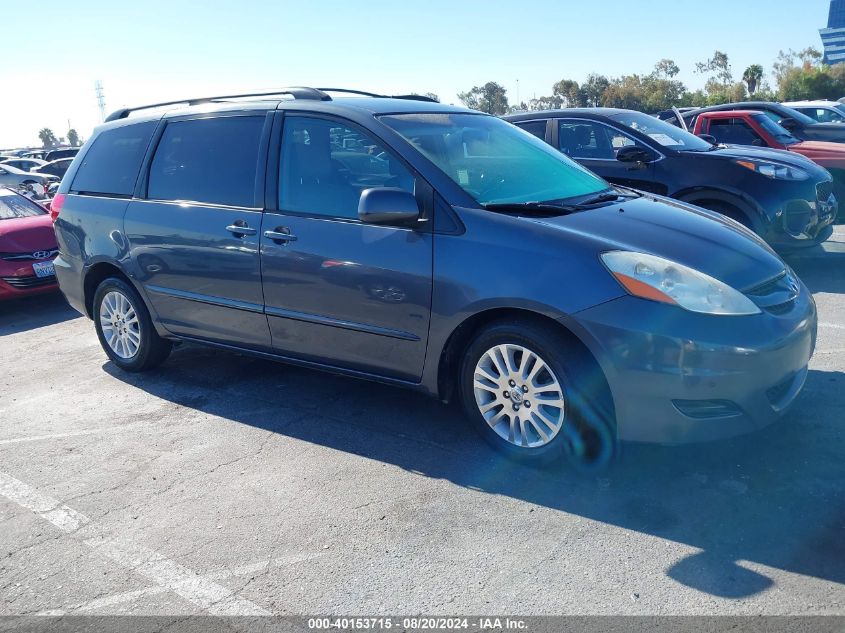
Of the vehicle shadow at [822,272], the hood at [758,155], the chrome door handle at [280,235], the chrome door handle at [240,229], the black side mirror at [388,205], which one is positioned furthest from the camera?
the hood at [758,155]

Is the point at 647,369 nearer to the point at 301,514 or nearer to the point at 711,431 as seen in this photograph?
the point at 711,431

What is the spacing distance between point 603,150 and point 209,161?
4.68 metres

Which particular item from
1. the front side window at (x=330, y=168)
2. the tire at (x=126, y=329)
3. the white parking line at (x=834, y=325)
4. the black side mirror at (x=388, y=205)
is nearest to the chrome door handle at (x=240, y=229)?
the front side window at (x=330, y=168)

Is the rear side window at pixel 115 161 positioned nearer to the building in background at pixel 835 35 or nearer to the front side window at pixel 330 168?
the front side window at pixel 330 168

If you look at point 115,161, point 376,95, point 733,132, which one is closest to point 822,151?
point 733,132

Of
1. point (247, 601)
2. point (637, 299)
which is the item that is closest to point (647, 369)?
point (637, 299)

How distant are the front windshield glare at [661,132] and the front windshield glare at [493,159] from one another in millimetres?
3438

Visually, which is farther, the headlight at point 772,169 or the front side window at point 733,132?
the front side window at point 733,132

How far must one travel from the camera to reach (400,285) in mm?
4164

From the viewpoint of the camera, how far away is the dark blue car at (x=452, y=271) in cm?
358

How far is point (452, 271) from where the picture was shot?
13.1ft

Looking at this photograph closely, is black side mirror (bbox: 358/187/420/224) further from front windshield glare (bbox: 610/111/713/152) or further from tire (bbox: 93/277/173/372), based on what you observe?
front windshield glare (bbox: 610/111/713/152)

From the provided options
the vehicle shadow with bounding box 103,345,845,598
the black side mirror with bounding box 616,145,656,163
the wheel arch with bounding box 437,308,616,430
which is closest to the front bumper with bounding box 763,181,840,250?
the black side mirror with bounding box 616,145,656,163

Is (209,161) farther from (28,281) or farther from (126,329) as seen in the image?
(28,281)
